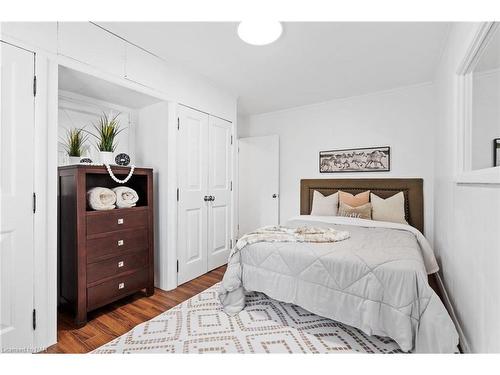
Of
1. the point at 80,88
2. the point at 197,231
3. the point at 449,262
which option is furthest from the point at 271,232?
the point at 80,88

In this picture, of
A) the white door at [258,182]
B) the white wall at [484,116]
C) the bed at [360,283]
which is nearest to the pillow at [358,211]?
the bed at [360,283]

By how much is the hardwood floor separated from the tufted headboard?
2168 mm

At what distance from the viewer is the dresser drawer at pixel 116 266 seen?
6.73 ft

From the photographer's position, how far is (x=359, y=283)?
1.67 metres

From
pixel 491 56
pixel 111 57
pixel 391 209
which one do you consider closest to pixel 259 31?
pixel 111 57

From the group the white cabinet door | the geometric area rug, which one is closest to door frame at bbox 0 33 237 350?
the white cabinet door

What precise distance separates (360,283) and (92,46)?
8.93ft

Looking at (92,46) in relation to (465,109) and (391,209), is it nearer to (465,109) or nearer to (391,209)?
(465,109)

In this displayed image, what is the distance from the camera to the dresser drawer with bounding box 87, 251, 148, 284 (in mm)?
2053

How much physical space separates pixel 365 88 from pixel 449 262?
2.37 m
